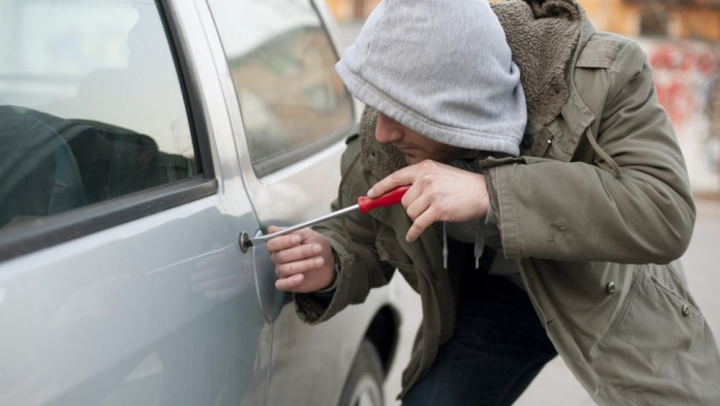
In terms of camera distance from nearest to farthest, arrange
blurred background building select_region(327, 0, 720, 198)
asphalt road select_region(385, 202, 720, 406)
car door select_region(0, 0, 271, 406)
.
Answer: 1. car door select_region(0, 0, 271, 406)
2. asphalt road select_region(385, 202, 720, 406)
3. blurred background building select_region(327, 0, 720, 198)

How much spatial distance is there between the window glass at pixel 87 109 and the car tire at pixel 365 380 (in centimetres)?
106

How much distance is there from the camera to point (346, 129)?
3053 mm

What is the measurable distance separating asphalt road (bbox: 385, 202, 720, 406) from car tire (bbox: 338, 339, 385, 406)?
→ 0.35 meters

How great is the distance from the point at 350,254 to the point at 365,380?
86cm

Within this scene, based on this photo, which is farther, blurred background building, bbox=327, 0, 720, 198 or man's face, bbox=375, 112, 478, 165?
blurred background building, bbox=327, 0, 720, 198

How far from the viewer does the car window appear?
210cm

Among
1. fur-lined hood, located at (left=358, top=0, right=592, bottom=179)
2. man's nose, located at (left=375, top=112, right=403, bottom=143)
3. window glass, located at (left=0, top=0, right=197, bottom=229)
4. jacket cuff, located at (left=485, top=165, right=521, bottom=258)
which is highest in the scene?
window glass, located at (left=0, top=0, right=197, bottom=229)

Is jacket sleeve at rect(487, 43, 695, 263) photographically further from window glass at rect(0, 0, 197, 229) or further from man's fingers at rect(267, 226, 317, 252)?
window glass at rect(0, 0, 197, 229)

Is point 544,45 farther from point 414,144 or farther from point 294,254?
point 294,254

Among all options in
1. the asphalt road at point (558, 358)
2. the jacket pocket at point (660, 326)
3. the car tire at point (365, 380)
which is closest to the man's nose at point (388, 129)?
the jacket pocket at point (660, 326)

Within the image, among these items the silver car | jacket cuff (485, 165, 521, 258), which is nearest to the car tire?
the silver car

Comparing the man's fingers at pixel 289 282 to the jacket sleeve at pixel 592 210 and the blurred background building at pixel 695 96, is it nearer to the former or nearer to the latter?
the jacket sleeve at pixel 592 210

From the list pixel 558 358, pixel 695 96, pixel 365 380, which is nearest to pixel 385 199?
pixel 365 380

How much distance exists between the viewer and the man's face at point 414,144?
1.76m
